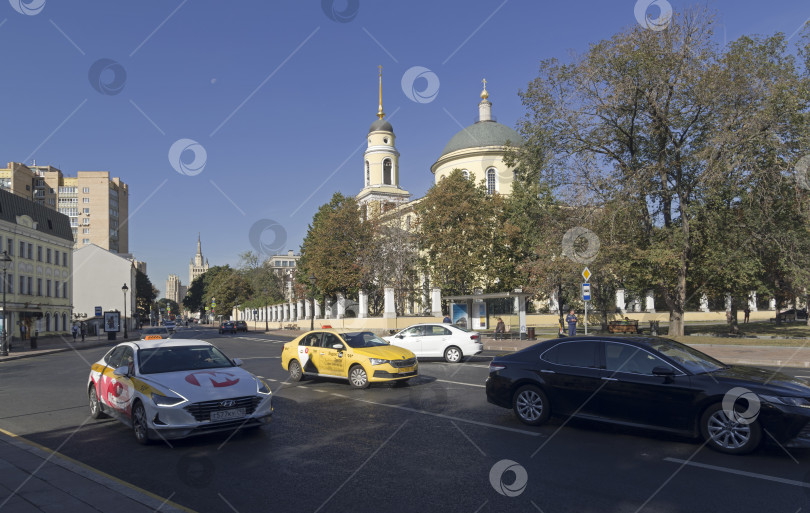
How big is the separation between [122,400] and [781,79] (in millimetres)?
29904

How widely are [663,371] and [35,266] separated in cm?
6335

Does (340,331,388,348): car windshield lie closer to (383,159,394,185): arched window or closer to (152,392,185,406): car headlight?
(152,392,185,406): car headlight

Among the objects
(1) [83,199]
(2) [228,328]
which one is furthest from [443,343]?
(1) [83,199]

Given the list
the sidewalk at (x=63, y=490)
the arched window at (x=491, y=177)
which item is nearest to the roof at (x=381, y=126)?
the arched window at (x=491, y=177)

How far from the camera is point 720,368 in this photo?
26.7 feet

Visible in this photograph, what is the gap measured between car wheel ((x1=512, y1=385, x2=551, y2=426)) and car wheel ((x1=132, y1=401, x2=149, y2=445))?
5.64m

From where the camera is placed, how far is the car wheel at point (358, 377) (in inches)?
551

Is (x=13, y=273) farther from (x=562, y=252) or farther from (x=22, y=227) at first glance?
(x=562, y=252)

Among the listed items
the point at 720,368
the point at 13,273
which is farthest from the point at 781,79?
the point at 13,273

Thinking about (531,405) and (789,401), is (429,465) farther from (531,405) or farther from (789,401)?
(789,401)

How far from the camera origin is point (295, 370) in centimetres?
1569

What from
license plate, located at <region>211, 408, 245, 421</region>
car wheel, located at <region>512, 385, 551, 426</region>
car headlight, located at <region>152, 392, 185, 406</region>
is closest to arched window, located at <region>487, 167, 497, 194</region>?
car wheel, located at <region>512, 385, 551, 426</region>

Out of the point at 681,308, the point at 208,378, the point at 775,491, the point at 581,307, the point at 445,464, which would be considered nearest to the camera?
the point at 775,491

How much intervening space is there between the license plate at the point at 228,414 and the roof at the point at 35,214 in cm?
5334
